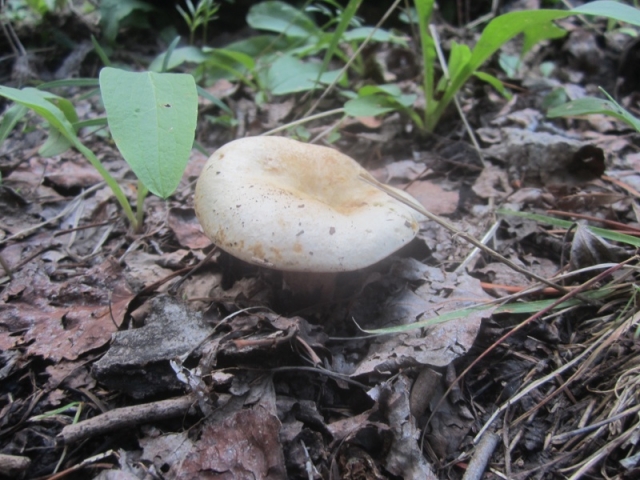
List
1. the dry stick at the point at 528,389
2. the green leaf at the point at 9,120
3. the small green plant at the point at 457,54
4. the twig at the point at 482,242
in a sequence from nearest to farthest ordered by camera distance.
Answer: the dry stick at the point at 528,389 → the twig at the point at 482,242 → the green leaf at the point at 9,120 → the small green plant at the point at 457,54

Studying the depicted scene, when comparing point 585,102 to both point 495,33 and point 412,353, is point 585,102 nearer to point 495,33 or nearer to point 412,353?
point 495,33

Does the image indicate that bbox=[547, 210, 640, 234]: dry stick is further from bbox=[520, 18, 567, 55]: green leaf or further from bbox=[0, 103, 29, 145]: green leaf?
bbox=[0, 103, 29, 145]: green leaf

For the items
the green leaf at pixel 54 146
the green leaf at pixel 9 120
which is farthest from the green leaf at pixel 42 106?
the green leaf at pixel 9 120

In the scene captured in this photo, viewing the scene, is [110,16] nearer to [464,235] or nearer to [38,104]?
[38,104]

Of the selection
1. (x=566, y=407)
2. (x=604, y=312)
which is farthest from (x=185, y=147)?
(x=604, y=312)

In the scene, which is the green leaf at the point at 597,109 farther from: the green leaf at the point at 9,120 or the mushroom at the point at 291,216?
the green leaf at the point at 9,120

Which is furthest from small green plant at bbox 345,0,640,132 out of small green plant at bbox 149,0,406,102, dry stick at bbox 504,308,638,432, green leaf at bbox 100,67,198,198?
dry stick at bbox 504,308,638,432

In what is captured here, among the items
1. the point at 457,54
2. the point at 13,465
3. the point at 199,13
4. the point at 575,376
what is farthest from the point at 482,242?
the point at 199,13
